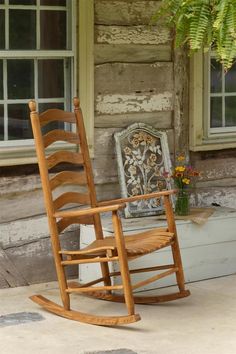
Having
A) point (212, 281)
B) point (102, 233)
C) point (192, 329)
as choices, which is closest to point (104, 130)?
point (102, 233)

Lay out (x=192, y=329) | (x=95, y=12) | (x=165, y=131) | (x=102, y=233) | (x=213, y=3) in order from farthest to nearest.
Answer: (x=165, y=131) → (x=95, y=12) → (x=102, y=233) → (x=192, y=329) → (x=213, y=3)

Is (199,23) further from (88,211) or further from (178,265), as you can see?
(178,265)

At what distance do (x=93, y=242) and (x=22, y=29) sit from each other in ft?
4.99

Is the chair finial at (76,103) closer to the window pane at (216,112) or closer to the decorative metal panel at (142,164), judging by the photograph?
the decorative metal panel at (142,164)

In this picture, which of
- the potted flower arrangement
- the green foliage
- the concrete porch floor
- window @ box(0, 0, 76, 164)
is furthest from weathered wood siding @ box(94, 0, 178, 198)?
the green foliage

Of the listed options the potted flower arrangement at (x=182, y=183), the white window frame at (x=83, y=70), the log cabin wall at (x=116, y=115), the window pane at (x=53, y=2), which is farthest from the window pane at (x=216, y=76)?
the window pane at (x=53, y=2)

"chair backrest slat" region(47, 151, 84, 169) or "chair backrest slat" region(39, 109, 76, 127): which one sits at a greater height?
"chair backrest slat" region(39, 109, 76, 127)

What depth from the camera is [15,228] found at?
6.28 metres

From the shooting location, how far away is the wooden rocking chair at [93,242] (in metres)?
5.38

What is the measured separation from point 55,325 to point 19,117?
5.08ft

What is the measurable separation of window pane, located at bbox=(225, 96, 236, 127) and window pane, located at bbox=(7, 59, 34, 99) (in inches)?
67.9

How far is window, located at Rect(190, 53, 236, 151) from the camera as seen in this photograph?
276 inches

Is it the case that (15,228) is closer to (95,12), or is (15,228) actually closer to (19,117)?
(19,117)

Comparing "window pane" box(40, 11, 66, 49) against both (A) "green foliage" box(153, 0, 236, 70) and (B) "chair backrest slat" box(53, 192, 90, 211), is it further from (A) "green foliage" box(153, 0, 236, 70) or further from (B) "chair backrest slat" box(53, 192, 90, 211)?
(A) "green foliage" box(153, 0, 236, 70)
